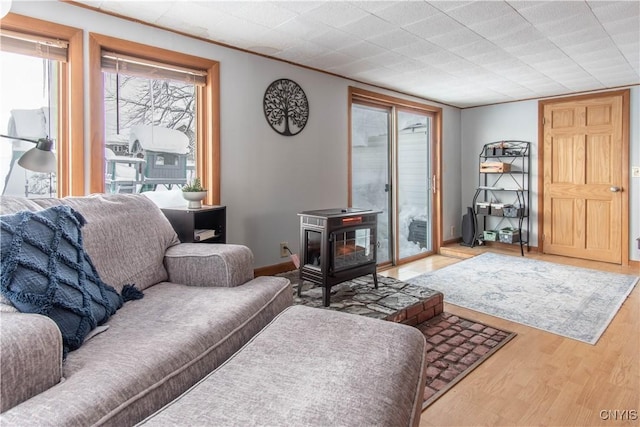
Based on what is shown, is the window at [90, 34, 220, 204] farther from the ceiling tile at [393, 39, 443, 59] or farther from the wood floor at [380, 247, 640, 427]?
the wood floor at [380, 247, 640, 427]

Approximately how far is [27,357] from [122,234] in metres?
0.98

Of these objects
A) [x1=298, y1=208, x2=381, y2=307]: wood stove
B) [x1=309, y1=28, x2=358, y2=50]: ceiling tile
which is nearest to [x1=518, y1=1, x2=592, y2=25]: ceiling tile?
[x1=309, y1=28, x2=358, y2=50]: ceiling tile

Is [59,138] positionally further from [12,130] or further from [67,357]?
[67,357]

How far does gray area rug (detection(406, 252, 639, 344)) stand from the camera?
283 cm

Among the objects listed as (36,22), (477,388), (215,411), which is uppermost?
(36,22)

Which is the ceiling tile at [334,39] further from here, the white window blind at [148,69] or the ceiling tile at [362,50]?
the white window blind at [148,69]

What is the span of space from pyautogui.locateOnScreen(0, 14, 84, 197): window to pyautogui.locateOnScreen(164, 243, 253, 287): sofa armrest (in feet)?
3.02

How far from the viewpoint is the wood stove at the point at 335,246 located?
2.83m

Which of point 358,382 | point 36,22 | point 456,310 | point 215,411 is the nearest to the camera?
point 215,411

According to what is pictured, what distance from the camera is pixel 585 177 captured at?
4.77 meters

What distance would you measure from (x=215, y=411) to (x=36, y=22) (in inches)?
95.4

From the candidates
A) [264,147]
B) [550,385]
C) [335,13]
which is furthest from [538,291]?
[335,13]

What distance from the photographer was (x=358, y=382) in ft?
3.39

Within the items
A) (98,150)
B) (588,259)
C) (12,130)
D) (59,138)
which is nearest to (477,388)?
(98,150)
